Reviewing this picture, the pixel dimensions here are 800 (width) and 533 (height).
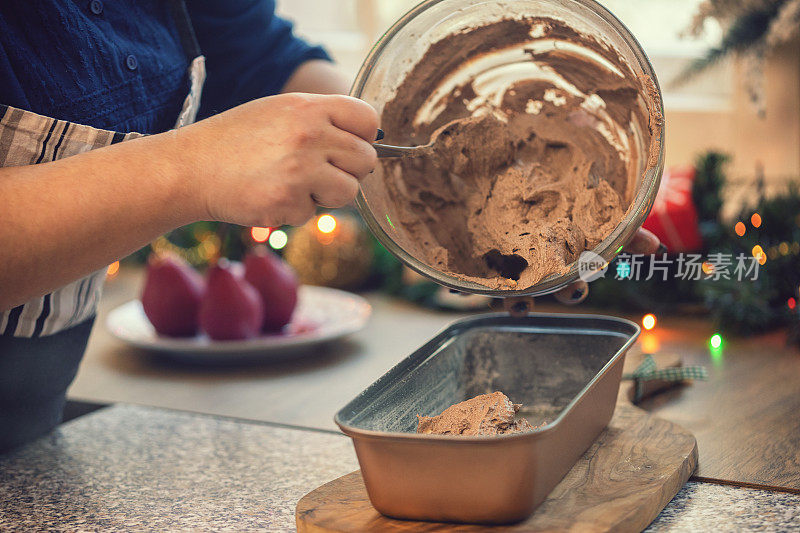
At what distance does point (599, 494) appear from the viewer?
599mm

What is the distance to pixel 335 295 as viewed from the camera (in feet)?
4.31

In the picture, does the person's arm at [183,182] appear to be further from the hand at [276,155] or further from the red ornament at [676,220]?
the red ornament at [676,220]

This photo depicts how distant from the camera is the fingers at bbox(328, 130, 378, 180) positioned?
57 centimetres

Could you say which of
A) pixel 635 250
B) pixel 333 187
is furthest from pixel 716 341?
pixel 333 187

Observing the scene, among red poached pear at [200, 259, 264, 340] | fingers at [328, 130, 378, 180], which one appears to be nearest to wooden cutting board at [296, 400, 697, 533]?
fingers at [328, 130, 378, 180]

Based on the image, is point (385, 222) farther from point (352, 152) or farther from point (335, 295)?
point (335, 295)

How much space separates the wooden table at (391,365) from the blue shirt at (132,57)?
0.34 meters

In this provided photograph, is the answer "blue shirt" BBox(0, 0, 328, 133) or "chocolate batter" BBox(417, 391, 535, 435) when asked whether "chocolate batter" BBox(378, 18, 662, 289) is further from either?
"blue shirt" BBox(0, 0, 328, 133)

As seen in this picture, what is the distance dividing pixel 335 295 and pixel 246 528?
717mm

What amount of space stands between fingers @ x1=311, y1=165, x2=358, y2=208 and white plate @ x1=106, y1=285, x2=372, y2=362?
20.9 inches

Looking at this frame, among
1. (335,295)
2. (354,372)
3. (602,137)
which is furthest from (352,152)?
(335,295)

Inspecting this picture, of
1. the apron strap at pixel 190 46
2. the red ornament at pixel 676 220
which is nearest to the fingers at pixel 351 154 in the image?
the apron strap at pixel 190 46

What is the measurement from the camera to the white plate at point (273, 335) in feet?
3.57

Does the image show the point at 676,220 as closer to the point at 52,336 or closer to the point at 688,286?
the point at 688,286
